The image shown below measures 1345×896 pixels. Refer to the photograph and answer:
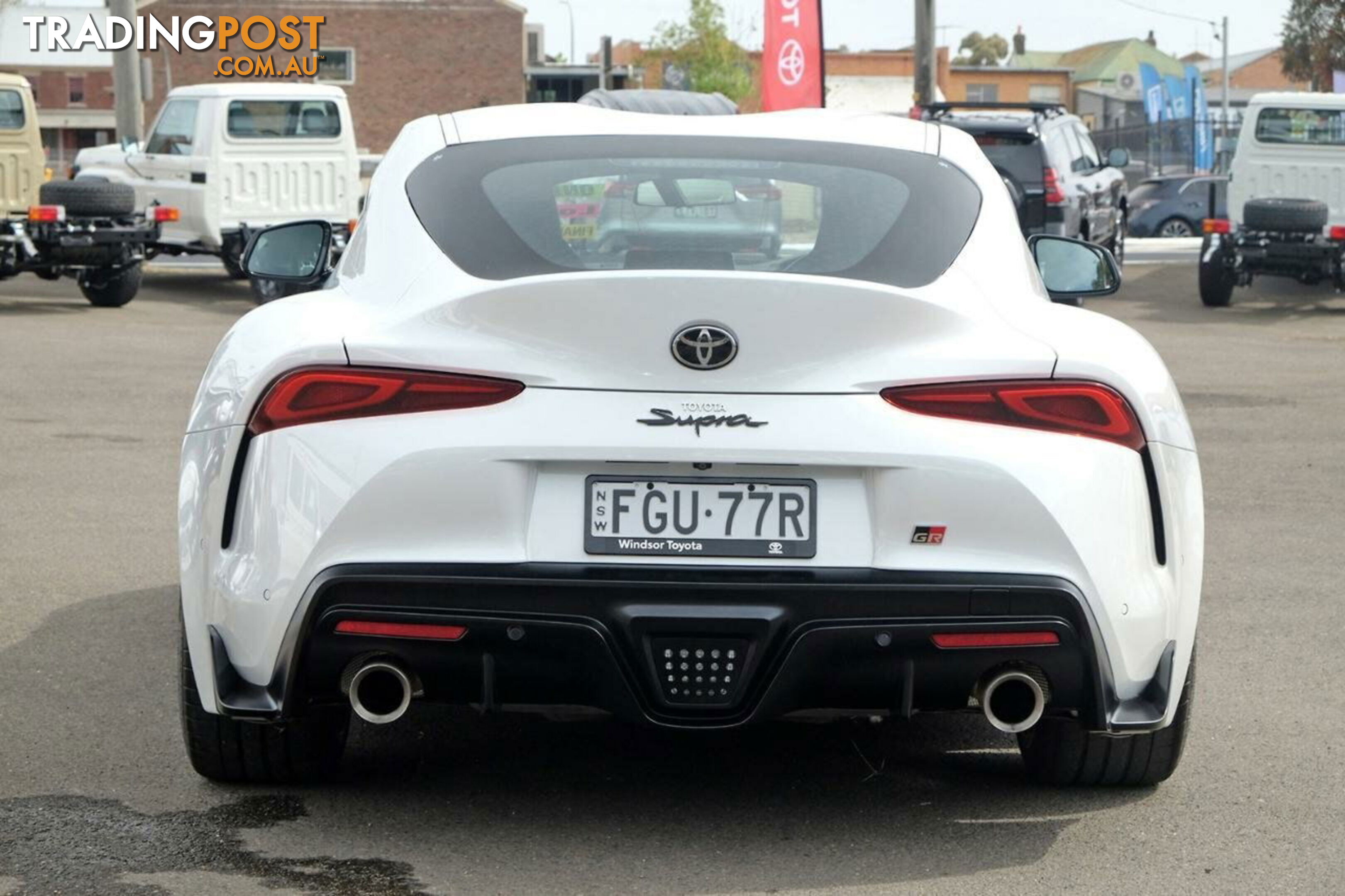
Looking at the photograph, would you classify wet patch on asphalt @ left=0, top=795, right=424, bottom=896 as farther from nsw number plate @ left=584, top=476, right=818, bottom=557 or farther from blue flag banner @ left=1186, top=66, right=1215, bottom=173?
blue flag banner @ left=1186, top=66, right=1215, bottom=173

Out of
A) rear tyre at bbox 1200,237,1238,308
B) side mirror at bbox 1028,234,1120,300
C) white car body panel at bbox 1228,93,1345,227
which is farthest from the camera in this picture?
white car body panel at bbox 1228,93,1345,227

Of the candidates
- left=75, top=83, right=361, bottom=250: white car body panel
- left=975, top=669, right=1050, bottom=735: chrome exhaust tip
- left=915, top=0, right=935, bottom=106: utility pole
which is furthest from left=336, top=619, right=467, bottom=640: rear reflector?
left=915, top=0, right=935, bottom=106: utility pole

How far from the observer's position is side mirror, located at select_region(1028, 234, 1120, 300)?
17.3 feet

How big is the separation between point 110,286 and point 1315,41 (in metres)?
37.6

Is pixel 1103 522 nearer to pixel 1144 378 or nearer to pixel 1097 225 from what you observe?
pixel 1144 378

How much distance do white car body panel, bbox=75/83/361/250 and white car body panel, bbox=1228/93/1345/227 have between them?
30.3 ft

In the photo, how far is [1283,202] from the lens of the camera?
20016 mm

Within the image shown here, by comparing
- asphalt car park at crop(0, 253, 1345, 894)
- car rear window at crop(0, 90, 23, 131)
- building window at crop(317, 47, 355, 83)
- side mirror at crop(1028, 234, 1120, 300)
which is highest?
building window at crop(317, 47, 355, 83)

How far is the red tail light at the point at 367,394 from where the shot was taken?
12.4 feet

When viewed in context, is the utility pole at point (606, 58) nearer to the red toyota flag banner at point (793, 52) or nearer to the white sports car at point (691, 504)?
the red toyota flag banner at point (793, 52)

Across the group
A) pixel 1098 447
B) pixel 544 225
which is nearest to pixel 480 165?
pixel 544 225

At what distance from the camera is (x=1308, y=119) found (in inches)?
822

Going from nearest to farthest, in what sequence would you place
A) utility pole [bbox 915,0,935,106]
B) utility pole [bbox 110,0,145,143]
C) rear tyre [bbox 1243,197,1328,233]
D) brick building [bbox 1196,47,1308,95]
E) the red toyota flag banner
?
rear tyre [bbox 1243,197,1328,233] → the red toyota flag banner → utility pole [bbox 110,0,145,143] → utility pole [bbox 915,0,935,106] → brick building [bbox 1196,47,1308,95]

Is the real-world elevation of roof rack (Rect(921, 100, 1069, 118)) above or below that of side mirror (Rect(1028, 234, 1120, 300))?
above
